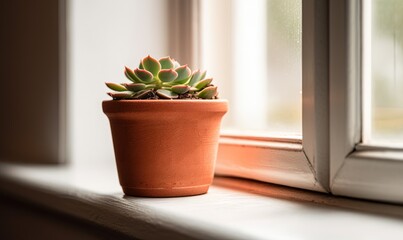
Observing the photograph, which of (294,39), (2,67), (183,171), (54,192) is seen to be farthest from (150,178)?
(2,67)

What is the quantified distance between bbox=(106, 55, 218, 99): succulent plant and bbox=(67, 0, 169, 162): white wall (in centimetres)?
36

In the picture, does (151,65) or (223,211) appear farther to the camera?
(151,65)

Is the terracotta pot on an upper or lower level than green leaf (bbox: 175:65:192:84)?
lower

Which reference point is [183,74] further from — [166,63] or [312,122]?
[312,122]

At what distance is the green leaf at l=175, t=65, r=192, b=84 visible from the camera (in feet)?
2.67

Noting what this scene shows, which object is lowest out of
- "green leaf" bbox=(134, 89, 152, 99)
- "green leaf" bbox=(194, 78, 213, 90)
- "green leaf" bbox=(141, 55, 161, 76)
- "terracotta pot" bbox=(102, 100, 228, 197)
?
"terracotta pot" bbox=(102, 100, 228, 197)

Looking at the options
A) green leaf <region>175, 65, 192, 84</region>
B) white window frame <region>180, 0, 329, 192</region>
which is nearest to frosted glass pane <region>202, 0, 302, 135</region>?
white window frame <region>180, 0, 329, 192</region>

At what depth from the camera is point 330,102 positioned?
76cm

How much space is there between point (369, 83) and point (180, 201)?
0.28m

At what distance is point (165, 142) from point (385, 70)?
30cm

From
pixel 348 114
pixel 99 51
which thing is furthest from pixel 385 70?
pixel 99 51

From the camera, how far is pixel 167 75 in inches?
31.2

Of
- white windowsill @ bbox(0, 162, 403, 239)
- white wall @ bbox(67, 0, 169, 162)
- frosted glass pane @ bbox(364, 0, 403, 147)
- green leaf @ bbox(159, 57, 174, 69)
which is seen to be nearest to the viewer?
white windowsill @ bbox(0, 162, 403, 239)

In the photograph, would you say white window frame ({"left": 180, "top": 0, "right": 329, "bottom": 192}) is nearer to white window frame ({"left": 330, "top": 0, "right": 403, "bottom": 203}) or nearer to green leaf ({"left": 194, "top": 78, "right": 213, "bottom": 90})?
white window frame ({"left": 330, "top": 0, "right": 403, "bottom": 203})
